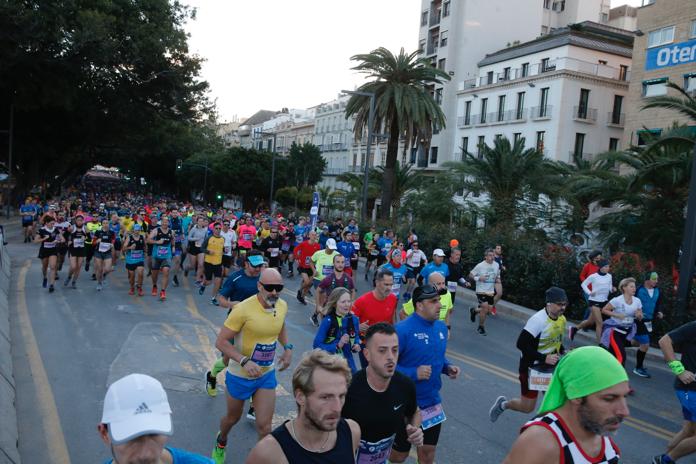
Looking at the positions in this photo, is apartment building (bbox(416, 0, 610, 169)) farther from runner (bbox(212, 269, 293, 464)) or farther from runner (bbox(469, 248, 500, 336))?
runner (bbox(212, 269, 293, 464))

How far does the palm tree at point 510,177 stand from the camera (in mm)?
22016

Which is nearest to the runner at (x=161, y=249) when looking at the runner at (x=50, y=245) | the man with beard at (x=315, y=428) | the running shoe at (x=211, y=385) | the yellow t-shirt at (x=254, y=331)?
the runner at (x=50, y=245)

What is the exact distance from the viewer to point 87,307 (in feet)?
40.2

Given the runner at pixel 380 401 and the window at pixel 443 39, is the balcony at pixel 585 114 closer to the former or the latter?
the window at pixel 443 39

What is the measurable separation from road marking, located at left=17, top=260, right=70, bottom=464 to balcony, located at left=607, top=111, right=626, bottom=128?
40.9 metres

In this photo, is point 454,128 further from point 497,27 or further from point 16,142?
point 16,142

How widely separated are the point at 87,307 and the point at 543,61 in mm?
38702

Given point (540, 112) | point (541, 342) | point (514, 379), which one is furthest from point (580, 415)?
point (540, 112)

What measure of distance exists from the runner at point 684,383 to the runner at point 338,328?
3.14 meters

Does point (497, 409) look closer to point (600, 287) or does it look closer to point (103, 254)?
point (600, 287)

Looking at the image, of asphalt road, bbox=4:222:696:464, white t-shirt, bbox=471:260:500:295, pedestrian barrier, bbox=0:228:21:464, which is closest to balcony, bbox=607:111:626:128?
asphalt road, bbox=4:222:696:464

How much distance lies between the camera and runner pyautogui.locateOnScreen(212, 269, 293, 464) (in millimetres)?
5375

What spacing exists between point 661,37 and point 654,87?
9.08 ft

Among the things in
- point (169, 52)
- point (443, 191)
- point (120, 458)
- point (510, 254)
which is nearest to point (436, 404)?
point (120, 458)
